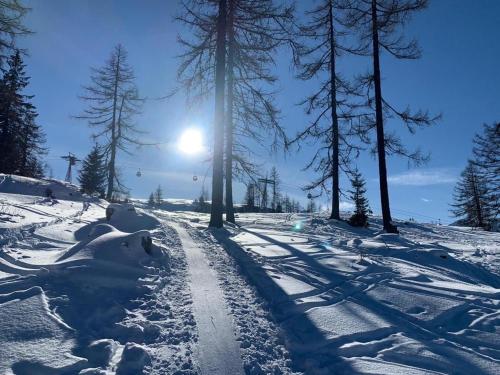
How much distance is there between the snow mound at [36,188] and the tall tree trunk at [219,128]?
8.76 m

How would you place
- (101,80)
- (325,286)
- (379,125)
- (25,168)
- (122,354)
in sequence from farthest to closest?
(25,168)
(101,80)
(379,125)
(325,286)
(122,354)

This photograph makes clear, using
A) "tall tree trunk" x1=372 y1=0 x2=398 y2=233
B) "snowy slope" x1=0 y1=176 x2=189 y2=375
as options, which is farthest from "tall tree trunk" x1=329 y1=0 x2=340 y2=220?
Result: "snowy slope" x1=0 y1=176 x2=189 y2=375

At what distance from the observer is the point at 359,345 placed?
326 centimetres

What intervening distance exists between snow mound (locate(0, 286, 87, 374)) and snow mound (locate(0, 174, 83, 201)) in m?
13.5

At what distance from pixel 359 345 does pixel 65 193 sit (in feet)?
58.9

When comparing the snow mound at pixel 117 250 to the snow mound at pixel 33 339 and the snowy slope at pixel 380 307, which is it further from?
the snowy slope at pixel 380 307

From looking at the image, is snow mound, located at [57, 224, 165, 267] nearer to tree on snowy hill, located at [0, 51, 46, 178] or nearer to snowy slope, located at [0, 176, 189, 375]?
snowy slope, located at [0, 176, 189, 375]

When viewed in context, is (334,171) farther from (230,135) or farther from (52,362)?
(52,362)

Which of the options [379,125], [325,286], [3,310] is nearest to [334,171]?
[379,125]

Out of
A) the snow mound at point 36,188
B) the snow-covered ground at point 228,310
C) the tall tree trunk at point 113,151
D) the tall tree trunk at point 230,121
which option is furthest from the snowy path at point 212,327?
the tall tree trunk at point 113,151

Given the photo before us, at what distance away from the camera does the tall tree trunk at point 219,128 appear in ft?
37.9

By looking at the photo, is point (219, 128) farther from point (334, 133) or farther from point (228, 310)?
point (228, 310)

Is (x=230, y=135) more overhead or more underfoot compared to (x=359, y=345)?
more overhead

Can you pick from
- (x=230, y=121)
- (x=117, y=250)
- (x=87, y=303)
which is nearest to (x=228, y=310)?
(x=87, y=303)
